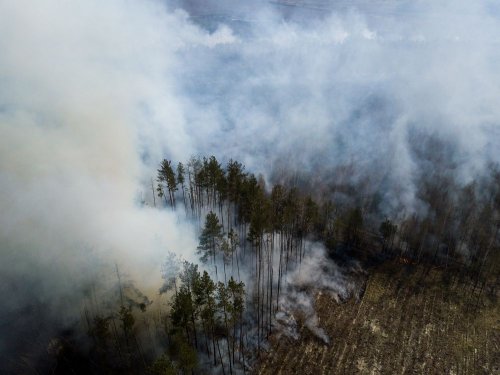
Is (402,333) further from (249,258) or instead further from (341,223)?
(249,258)

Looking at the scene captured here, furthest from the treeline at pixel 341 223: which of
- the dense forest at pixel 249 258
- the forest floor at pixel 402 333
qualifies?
the forest floor at pixel 402 333

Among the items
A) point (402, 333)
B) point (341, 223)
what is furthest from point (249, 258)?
point (402, 333)

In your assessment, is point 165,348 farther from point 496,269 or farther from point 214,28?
point 214,28

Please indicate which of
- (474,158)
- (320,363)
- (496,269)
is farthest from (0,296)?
(474,158)

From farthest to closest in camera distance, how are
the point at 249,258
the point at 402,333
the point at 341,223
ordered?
the point at 341,223, the point at 249,258, the point at 402,333

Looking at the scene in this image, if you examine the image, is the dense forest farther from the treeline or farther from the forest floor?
the forest floor

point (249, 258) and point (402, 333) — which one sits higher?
point (249, 258)
